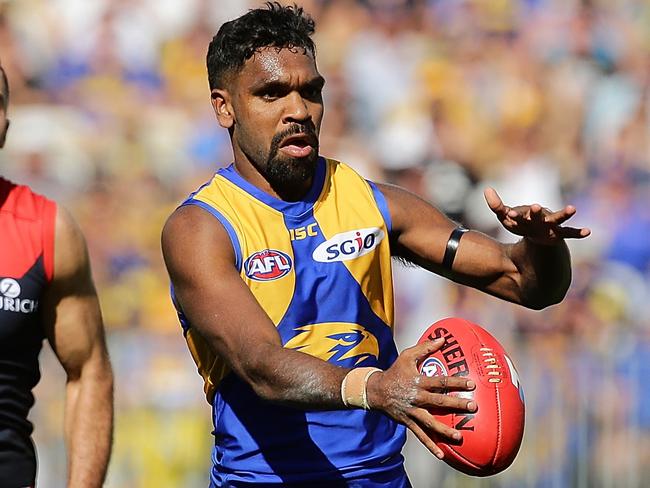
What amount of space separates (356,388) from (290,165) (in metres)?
1.38

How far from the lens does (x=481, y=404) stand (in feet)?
12.9

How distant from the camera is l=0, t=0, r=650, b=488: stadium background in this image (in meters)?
10.2

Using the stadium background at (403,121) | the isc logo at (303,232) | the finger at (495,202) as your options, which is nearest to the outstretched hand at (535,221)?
the finger at (495,202)

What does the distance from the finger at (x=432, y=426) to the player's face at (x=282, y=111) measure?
1.58m

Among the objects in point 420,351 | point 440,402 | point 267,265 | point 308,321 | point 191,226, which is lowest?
point 440,402

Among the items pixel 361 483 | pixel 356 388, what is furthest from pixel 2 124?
pixel 361 483

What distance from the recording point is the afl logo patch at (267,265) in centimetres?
459

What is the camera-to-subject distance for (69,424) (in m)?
4.84

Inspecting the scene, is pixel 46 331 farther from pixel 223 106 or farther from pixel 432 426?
pixel 432 426

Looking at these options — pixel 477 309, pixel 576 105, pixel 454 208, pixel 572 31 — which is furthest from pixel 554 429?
pixel 572 31

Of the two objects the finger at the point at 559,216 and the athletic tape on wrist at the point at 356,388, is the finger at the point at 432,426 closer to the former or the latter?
the athletic tape on wrist at the point at 356,388

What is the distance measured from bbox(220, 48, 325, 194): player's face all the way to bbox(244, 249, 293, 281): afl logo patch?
374mm

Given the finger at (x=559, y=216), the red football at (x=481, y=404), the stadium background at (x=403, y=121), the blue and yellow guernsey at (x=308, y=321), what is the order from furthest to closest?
the stadium background at (x=403, y=121), the blue and yellow guernsey at (x=308, y=321), the finger at (x=559, y=216), the red football at (x=481, y=404)

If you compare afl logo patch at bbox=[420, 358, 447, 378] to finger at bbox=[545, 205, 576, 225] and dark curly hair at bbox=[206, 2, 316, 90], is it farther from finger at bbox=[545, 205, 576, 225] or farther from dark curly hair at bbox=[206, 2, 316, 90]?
dark curly hair at bbox=[206, 2, 316, 90]
